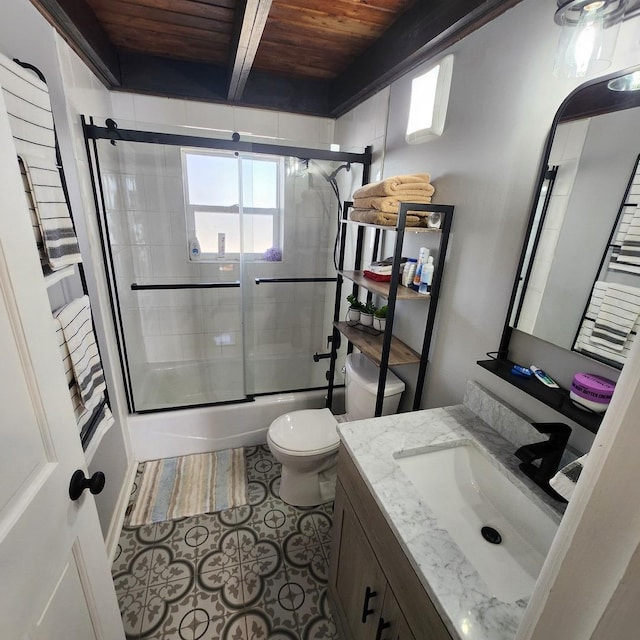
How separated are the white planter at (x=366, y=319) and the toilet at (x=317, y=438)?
0.22 m

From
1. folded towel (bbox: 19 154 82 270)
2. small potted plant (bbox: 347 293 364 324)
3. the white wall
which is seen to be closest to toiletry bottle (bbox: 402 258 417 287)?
the white wall

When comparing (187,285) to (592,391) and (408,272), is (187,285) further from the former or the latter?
(592,391)

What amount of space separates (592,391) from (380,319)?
1065 millimetres

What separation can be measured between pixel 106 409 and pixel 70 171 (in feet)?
3.42

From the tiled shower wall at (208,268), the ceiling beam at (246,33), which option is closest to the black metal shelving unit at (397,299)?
the tiled shower wall at (208,268)

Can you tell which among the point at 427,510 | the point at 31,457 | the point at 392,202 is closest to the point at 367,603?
the point at 427,510

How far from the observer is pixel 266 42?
178 centimetres

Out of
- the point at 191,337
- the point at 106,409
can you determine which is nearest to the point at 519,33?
the point at 106,409

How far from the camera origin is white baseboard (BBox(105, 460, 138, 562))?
5.14 ft

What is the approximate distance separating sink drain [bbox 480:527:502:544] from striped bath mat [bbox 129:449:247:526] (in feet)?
4.47

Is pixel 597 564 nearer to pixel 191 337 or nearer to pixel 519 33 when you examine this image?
pixel 519 33

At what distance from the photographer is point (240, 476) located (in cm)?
206

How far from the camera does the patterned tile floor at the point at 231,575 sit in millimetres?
1325

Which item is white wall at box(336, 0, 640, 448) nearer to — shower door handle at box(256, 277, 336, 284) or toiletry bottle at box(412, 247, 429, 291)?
toiletry bottle at box(412, 247, 429, 291)
